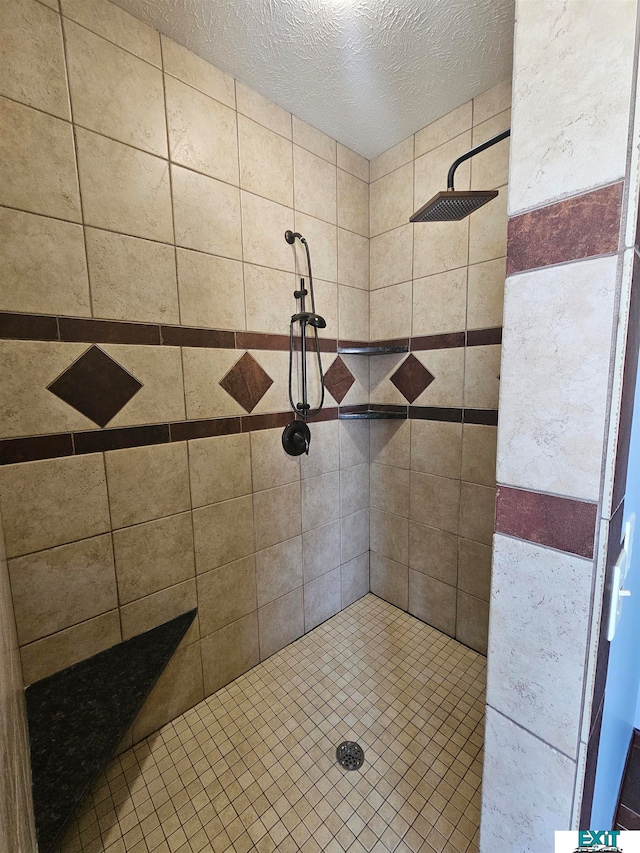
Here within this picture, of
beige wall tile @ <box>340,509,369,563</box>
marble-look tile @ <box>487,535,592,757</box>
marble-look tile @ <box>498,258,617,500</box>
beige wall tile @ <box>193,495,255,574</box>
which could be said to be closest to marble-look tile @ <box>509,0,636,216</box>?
marble-look tile @ <box>498,258,617,500</box>

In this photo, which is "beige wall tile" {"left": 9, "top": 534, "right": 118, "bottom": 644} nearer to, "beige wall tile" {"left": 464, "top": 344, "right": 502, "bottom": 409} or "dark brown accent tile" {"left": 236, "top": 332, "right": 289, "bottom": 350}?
"dark brown accent tile" {"left": 236, "top": 332, "right": 289, "bottom": 350}

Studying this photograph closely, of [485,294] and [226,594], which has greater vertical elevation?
[485,294]

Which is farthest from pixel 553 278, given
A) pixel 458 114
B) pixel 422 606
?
pixel 422 606

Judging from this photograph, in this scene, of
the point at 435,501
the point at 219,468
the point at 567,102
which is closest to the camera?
the point at 567,102

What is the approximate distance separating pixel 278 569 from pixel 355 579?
0.62 meters

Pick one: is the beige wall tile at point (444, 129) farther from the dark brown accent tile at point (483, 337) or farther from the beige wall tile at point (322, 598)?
the beige wall tile at point (322, 598)

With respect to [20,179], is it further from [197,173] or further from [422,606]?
[422,606]

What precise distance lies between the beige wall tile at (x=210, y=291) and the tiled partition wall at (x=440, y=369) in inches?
33.7

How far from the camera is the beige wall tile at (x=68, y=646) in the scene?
105 centimetres

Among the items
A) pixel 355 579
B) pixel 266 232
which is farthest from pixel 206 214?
pixel 355 579

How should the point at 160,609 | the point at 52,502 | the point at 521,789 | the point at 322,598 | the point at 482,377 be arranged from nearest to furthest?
the point at 521,789 → the point at 52,502 → the point at 160,609 → the point at 482,377 → the point at 322,598

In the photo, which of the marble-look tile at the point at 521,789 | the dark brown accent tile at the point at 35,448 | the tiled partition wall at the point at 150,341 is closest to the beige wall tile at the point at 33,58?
the tiled partition wall at the point at 150,341

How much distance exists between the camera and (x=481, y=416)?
60.5 inches

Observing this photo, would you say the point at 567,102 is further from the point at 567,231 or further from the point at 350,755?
the point at 350,755
